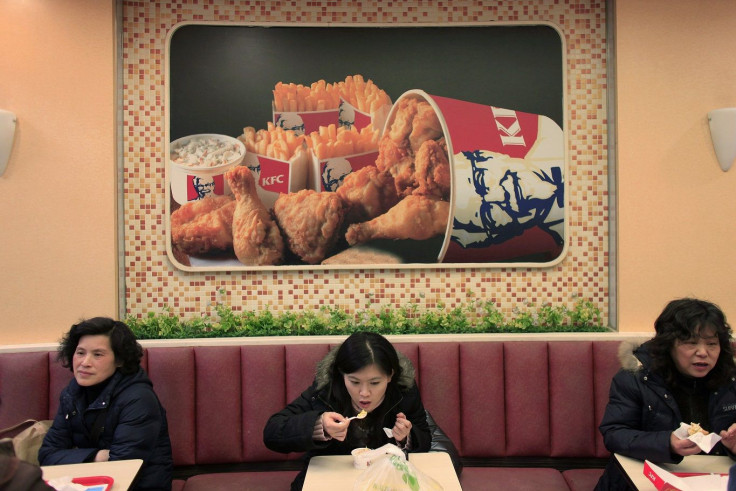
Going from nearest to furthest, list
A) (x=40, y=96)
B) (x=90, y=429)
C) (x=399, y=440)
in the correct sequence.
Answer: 1. (x=399, y=440)
2. (x=90, y=429)
3. (x=40, y=96)

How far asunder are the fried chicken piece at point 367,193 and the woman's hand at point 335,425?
149 centimetres

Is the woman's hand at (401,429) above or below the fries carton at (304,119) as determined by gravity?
below

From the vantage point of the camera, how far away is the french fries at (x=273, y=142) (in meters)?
3.52

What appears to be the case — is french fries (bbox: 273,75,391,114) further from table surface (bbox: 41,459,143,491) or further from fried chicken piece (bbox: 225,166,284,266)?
table surface (bbox: 41,459,143,491)

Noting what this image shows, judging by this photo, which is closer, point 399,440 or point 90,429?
point 399,440

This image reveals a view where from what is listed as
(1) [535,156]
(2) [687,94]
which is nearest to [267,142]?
(1) [535,156]

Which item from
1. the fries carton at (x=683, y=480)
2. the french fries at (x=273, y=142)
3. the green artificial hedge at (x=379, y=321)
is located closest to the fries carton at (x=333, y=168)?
the french fries at (x=273, y=142)

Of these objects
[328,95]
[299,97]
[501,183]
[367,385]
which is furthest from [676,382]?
[299,97]

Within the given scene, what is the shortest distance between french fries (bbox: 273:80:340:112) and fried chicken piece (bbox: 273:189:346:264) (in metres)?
0.50

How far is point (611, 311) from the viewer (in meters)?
3.56

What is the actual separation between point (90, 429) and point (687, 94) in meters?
3.62

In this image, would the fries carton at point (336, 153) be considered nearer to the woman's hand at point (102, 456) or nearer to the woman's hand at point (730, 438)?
the woman's hand at point (102, 456)

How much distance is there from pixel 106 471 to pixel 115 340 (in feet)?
2.25

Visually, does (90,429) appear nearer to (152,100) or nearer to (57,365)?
(57,365)
